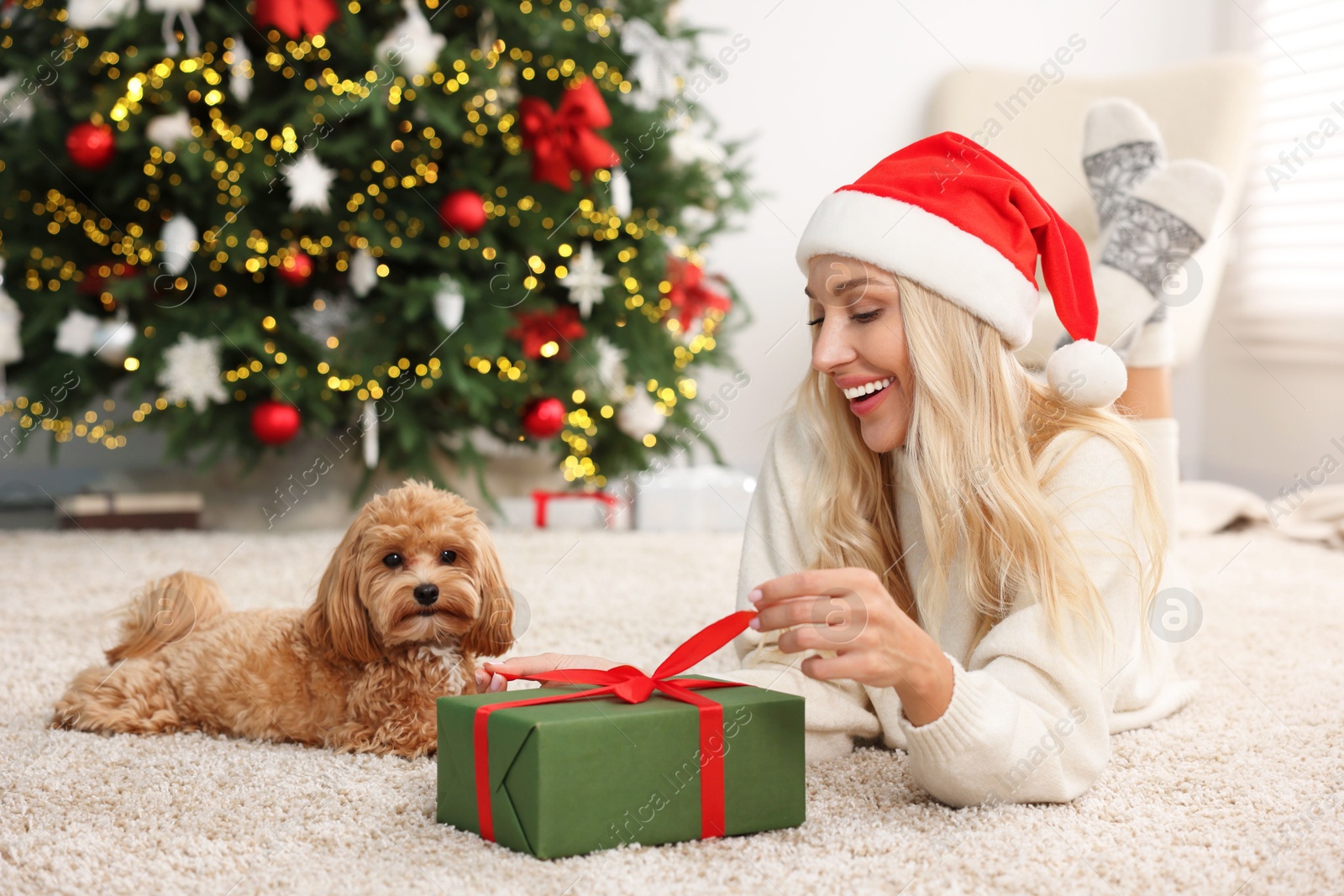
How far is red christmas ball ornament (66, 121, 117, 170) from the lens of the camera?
2.48 meters

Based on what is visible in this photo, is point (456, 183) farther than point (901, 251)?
Yes

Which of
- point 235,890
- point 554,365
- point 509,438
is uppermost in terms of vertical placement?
point 554,365

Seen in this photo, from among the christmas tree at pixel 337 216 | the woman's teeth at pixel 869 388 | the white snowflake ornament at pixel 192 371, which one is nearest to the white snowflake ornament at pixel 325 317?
the christmas tree at pixel 337 216

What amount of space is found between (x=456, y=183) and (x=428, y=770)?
1.84 metres

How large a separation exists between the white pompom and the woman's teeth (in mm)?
170

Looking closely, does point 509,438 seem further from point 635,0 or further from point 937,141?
point 937,141

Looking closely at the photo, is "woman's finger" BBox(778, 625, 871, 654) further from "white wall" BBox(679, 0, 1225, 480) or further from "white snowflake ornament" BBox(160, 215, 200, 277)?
"white wall" BBox(679, 0, 1225, 480)

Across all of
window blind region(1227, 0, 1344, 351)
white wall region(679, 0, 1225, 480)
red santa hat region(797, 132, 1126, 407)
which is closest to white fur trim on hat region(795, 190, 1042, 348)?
red santa hat region(797, 132, 1126, 407)

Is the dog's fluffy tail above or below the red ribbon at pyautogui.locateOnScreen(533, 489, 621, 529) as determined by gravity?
below

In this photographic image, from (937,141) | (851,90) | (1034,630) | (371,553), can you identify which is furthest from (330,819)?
(851,90)

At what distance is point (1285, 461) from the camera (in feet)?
11.7

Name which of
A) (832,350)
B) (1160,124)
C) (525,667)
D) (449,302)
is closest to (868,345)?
(832,350)

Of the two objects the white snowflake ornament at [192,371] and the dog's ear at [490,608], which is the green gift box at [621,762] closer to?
the dog's ear at [490,608]

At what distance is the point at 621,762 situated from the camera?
0.92 m
